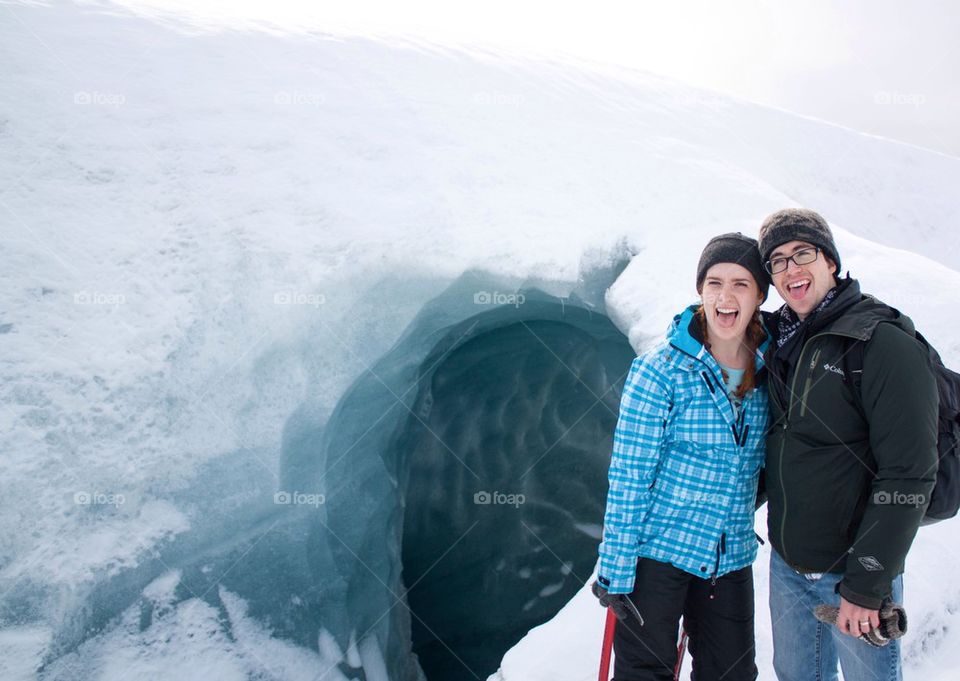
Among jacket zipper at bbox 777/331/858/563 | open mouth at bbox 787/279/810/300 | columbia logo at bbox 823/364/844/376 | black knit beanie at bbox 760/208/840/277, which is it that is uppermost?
black knit beanie at bbox 760/208/840/277

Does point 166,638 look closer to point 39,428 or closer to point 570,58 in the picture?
point 39,428

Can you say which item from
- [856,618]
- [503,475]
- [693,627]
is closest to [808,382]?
[856,618]

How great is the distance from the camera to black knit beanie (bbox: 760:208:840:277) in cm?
190

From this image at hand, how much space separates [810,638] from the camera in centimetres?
198

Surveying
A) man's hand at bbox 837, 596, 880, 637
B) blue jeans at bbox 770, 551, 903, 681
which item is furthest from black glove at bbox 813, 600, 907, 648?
blue jeans at bbox 770, 551, 903, 681

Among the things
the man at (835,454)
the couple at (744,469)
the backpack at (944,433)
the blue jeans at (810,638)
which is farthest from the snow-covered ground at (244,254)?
the backpack at (944,433)

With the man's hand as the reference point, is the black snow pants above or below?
below

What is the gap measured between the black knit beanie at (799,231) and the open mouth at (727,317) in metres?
0.21

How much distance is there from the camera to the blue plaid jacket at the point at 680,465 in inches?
78.5

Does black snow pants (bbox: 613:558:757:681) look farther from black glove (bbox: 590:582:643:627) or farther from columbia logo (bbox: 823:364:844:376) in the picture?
columbia logo (bbox: 823:364:844:376)

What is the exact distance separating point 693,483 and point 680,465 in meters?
0.07

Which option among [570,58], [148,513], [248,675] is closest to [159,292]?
[148,513]

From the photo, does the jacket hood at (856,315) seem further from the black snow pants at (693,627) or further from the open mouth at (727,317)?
the black snow pants at (693,627)

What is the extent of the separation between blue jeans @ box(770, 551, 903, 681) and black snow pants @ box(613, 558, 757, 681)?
100 millimetres
